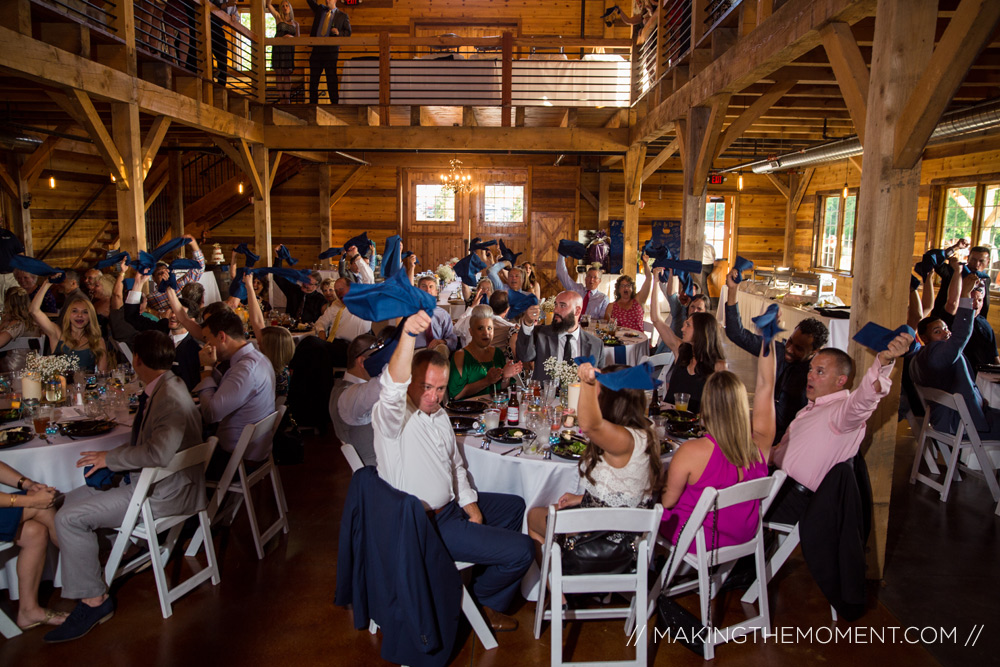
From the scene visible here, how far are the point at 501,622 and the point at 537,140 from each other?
27.9ft

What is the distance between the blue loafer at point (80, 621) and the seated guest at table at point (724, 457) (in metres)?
2.69

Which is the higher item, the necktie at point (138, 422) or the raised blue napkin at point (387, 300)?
the raised blue napkin at point (387, 300)

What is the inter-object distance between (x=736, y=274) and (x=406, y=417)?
2.42 m

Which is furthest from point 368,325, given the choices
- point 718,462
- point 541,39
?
point 541,39

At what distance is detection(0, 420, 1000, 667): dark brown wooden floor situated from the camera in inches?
117

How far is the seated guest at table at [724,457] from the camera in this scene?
Answer: 9.26ft

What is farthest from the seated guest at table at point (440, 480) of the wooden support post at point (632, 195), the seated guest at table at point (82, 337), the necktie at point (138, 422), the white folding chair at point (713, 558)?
the wooden support post at point (632, 195)

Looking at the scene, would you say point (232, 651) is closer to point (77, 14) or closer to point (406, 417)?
point (406, 417)

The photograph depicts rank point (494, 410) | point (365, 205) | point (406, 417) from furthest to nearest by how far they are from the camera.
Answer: point (365, 205)
point (494, 410)
point (406, 417)

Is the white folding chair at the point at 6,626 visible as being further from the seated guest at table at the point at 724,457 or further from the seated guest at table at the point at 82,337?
the seated guest at table at the point at 724,457

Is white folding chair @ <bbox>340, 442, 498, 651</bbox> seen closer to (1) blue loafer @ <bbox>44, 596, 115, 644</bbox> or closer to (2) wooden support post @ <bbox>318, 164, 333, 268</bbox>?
(1) blue loafer @ <bbox>44, 596, 115, 644</bbox>

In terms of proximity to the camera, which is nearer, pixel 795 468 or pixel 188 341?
pixel 795 468

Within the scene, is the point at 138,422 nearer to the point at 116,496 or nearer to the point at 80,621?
the point at 116,496

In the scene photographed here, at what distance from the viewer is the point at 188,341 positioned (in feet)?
15.7
